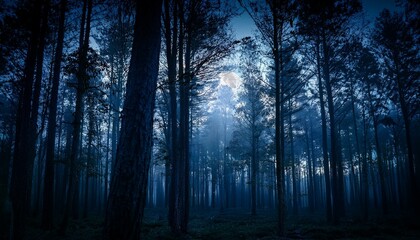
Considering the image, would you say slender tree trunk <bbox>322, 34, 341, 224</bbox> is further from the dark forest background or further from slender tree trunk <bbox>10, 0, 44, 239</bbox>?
slender tree trunk <bbox>10, 0, 44, 239</bbox>

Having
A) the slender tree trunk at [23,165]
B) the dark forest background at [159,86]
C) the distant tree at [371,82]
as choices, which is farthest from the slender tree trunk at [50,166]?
the distant tree at [371,82]

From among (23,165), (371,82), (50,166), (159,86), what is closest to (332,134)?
(371,82)

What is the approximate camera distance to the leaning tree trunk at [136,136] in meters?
3.06

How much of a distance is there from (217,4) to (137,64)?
23.8ft

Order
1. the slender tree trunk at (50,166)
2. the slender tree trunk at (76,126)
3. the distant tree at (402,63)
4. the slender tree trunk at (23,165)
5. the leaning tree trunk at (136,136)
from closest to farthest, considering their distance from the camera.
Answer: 1. the leaning tree trunk at (136,136)
2. the slender tree trunk at (23,165)
3. the slender tree trunk at (76,126)
4. the slender tree trunk at (50,166)
5. the distant tree at (402,63)

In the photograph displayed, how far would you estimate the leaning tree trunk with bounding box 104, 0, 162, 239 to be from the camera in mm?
3062

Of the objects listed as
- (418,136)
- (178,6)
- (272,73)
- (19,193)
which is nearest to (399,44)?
(272,73)

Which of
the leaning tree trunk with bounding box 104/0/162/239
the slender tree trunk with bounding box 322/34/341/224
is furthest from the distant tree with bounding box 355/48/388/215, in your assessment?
the leaning tree trunk with bounding box 104/0/162/239

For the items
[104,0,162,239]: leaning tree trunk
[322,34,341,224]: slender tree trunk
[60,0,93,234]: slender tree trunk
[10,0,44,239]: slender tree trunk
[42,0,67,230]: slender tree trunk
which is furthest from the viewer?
[322,34,341,224]: slender tree trunk

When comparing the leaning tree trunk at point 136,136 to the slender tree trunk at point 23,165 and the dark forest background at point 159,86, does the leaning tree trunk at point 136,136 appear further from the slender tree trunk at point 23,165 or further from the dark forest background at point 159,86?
the slender tree trunk at point 23,165

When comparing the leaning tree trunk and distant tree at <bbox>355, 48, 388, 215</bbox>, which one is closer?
the leaning tree trunk

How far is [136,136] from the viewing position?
3.33 metres

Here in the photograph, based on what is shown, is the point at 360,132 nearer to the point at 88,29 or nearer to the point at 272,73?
the point at 272,73

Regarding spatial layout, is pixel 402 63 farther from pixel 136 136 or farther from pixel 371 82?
pixel 136 136
